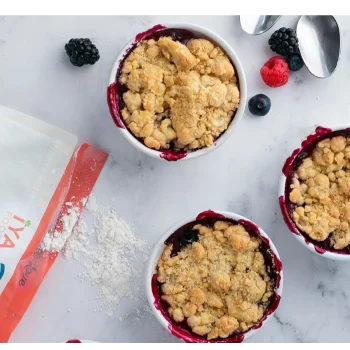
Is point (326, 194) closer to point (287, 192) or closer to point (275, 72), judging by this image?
point (287, 192)

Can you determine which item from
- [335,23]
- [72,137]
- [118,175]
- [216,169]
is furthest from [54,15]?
[335,23]

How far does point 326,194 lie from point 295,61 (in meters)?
0.40

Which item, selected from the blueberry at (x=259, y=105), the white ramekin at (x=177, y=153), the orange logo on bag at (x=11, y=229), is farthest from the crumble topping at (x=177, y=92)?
the orange logo on bag at (x=11, y=229)

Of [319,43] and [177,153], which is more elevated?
[319,43]

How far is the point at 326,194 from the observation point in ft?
5.21

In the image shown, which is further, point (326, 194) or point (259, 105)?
point (259, 105)

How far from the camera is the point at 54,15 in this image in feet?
5.81

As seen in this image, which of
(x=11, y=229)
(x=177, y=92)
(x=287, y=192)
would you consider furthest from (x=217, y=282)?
(x=11, y=229)

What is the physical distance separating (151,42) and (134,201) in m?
0.47

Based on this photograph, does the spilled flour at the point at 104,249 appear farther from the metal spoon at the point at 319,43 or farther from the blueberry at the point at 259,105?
the metal spoon at the point at 319,43

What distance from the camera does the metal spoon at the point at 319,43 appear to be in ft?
5.66

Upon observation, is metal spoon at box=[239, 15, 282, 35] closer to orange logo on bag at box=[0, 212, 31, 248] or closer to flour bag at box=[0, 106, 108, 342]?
flour bag at box=[0, 106, 108, 342]

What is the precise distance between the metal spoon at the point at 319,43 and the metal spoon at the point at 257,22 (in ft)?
0.26

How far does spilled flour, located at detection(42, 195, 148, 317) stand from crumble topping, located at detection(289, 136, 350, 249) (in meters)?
0.48
